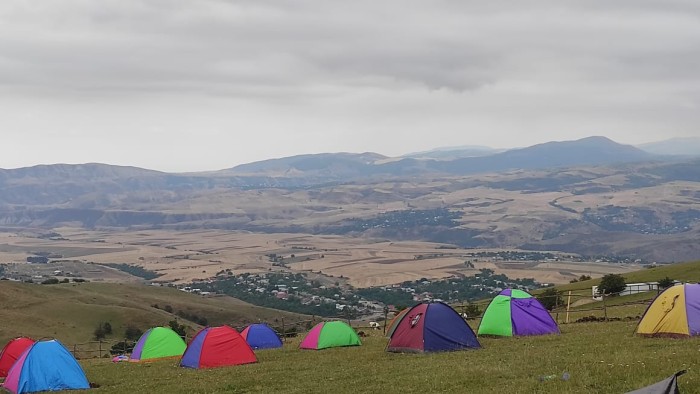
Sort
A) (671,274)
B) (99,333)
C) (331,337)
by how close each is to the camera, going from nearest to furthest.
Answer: (331,337) < (671,274) < (99,333)

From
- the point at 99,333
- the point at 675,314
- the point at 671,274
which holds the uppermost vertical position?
the point at 675,314

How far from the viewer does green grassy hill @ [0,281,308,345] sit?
82000 millimetres

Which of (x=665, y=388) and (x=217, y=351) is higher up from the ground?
(x=665, y=388)

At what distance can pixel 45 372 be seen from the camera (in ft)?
91.1

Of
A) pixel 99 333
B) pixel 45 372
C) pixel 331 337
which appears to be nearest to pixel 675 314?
pixel 331 337

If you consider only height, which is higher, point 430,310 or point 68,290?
point 430,310

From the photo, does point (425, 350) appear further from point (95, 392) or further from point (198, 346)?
point (95, 392)

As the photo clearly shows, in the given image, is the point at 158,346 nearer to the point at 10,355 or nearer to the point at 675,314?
the point at 10,355

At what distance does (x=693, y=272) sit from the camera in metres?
65.8

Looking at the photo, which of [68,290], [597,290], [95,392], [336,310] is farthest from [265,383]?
[336,310]

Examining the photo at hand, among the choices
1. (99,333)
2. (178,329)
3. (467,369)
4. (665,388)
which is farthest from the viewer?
(99,333)

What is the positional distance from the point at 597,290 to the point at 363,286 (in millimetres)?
128190

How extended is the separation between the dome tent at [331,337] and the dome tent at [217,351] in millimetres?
4274

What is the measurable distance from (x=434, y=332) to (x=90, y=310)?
75564 millimetres
